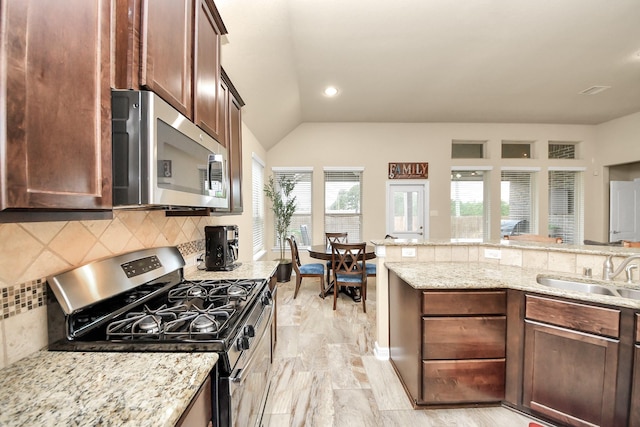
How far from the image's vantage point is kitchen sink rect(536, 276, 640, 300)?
62.7 inches

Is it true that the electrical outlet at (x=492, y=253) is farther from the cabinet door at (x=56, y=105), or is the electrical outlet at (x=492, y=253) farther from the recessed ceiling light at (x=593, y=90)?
the recessed ceiling light at (x=593, y=90)

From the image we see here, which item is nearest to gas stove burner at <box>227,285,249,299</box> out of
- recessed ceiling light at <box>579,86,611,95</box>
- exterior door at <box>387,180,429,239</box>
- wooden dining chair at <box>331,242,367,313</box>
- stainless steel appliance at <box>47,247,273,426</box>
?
stainless steel appliance at <box>47,247,273,426</box>

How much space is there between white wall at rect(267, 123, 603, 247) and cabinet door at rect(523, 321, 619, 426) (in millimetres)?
3571

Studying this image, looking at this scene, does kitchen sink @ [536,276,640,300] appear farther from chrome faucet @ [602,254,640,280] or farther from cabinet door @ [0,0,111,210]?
cabinet door @ [0,0,111,210]

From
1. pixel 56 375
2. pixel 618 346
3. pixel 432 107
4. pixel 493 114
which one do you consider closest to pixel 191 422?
pixel 56 375

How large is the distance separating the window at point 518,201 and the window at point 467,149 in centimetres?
60

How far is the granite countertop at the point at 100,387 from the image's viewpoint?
0.56 metres

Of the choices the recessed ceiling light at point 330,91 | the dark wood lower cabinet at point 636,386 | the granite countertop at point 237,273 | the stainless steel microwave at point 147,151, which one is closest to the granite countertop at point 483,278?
the dark wood lower cabinet at point 636,386

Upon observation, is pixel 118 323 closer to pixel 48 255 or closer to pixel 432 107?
pixel 48 255

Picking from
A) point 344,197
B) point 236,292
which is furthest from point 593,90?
point 236,292

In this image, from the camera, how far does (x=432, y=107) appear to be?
14.2 feet

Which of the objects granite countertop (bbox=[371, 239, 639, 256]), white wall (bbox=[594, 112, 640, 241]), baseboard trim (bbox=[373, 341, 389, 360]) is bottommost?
baseboard trim (bbox=[373, 341, 389, 360])

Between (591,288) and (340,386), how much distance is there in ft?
6.10

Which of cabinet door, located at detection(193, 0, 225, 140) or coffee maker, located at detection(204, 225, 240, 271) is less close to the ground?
cabinet door, located at detection(193, 0, 225, 140)
